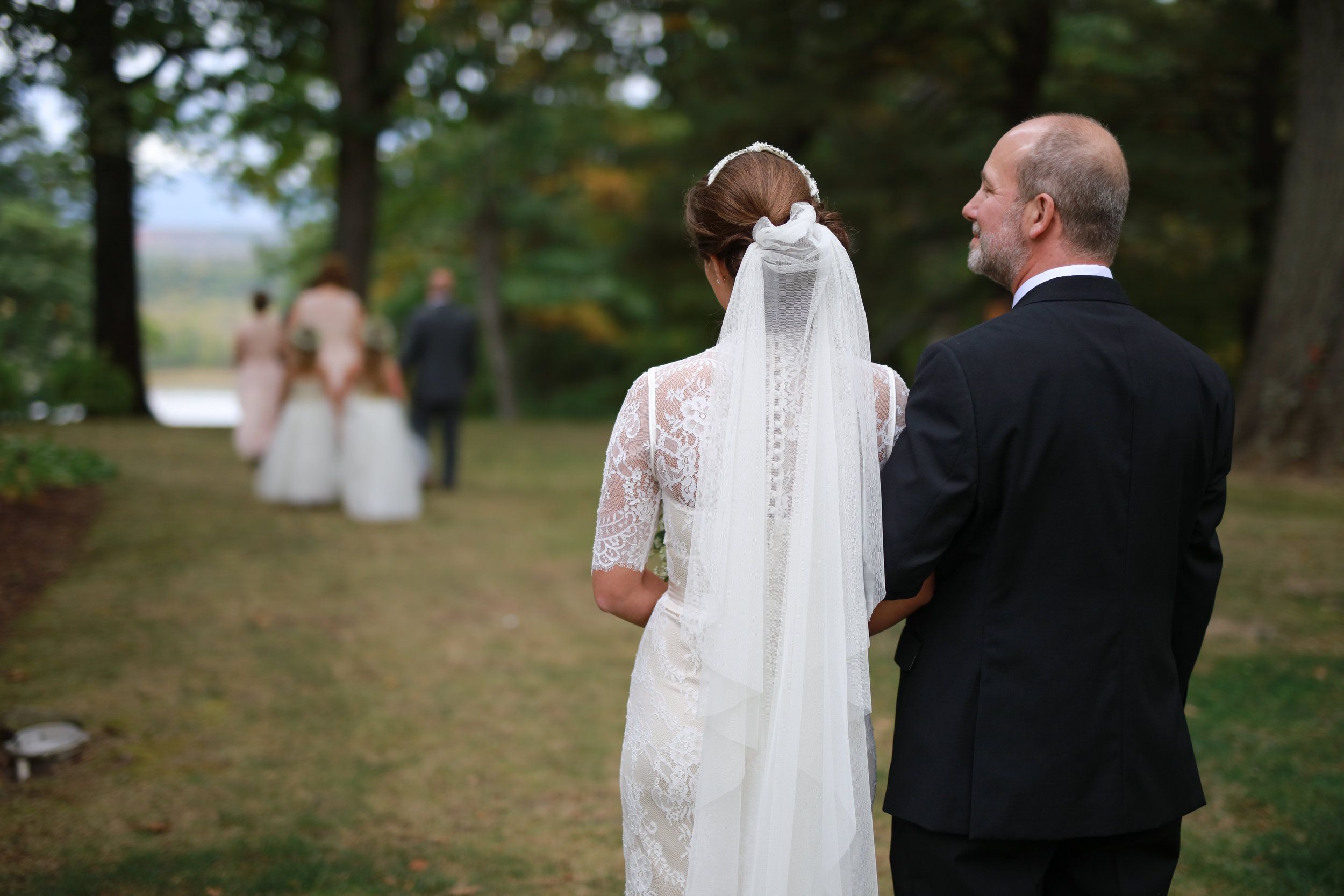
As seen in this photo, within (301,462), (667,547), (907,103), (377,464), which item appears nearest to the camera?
(667,547)

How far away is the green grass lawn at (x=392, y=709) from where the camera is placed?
13.2ft

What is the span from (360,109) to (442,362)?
5641 millimetres

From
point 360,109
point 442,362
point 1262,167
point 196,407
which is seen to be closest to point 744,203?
point 442,362

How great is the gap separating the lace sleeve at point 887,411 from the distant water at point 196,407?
11.6 metres

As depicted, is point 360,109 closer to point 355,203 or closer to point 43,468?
point 355,203

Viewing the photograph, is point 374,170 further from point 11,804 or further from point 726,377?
point 726,377

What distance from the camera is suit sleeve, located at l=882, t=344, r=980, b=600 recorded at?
6.34 feet

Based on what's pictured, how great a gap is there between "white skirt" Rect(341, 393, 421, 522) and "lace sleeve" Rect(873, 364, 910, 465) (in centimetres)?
830

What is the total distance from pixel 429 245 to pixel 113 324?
53.4ft

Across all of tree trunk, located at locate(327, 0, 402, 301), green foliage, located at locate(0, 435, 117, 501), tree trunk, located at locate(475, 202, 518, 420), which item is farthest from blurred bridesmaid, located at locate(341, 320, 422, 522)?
tree trunk, located at locate(475, 202, 518, 420)

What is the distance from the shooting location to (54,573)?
7.32 metres

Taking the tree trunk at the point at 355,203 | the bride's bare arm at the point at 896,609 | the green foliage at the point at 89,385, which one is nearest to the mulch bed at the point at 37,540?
the bride's bare arm at the point at 896,609

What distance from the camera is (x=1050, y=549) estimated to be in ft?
6.48

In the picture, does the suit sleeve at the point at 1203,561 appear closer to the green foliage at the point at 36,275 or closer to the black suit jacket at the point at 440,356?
the black suit jacket at the point at 440,356
